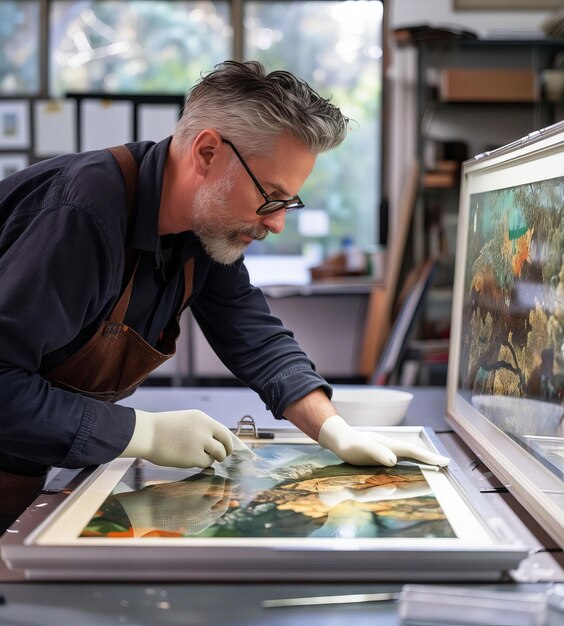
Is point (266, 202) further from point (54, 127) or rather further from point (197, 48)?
point (197, 48)

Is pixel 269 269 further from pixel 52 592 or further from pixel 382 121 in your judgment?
pixel 52 592

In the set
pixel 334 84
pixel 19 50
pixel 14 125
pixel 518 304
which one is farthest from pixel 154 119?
pixel 518 304

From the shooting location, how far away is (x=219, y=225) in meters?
1.24

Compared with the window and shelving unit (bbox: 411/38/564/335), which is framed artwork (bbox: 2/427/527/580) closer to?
shelving unit (bbox: 411/38/564/335)

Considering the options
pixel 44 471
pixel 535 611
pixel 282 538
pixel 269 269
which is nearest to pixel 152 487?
pixel 282 538

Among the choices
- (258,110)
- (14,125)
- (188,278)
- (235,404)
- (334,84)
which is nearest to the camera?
(258,110)

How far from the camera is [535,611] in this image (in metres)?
0.67

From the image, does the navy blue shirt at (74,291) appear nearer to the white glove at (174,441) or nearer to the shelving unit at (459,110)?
the white glove at (174,441)

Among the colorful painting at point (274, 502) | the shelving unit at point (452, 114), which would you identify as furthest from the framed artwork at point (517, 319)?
the shelving unit at point (452, 114)

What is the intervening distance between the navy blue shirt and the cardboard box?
3.34 metres

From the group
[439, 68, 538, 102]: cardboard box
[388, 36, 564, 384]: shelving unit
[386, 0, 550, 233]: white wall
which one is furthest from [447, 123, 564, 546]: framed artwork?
[386, 0, 550, 233]: white wall

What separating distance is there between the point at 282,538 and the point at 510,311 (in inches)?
17.4

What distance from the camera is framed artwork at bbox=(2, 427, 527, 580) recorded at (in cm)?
75

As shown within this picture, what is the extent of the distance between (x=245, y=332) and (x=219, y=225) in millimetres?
261
